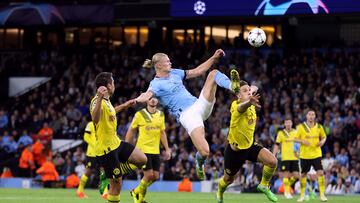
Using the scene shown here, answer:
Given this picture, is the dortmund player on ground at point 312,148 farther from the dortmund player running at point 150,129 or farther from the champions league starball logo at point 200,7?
the champions league starball logo at point 200,7

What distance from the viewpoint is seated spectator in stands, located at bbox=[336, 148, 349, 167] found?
101ft

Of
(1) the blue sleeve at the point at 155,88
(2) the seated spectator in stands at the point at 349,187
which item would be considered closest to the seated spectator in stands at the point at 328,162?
(2) the seated spectator in stands at the point at 349,187

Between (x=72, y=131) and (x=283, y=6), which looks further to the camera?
(x=72, y=131)

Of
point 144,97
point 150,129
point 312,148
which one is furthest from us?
point 312,148

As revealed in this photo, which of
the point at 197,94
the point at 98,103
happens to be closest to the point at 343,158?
the point at 197,94

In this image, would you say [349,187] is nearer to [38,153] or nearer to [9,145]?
[38,153]

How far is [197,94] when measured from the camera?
121ft

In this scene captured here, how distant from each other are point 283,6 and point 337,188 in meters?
6.89

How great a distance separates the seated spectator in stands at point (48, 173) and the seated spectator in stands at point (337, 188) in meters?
10.3

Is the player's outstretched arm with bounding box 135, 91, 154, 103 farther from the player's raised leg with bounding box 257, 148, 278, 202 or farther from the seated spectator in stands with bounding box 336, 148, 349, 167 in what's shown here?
the seated spectator in stands with bounding box 336, 148, 349, 167

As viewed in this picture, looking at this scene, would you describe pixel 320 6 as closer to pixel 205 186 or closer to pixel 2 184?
pixel 205 186

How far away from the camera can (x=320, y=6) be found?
105 ft

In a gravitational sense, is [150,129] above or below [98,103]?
below

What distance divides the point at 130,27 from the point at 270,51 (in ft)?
29.1
